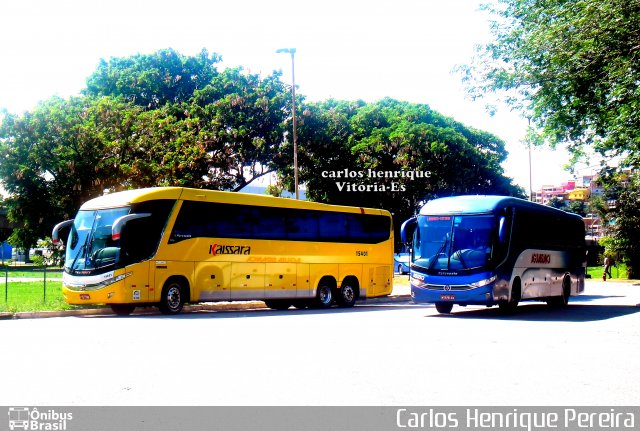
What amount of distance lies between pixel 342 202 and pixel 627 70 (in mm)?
31673

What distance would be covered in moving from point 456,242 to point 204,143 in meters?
24.7

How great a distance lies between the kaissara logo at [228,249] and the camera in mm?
22375

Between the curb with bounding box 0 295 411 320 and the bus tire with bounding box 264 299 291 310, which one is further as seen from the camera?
the bus tire with bounding box 264 299 291 310

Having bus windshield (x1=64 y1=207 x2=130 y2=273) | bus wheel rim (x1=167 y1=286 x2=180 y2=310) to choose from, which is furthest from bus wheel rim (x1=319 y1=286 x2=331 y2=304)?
bus windshield (x1=64 y1=207 x2=130 y2=273)

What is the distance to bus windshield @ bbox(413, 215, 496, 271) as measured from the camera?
20031 millimetres

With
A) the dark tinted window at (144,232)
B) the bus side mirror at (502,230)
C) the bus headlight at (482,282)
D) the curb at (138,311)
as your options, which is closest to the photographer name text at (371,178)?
the curb at (138,311)

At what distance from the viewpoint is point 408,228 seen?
21859 mm

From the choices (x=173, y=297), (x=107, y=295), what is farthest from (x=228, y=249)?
(x=107, y=295)

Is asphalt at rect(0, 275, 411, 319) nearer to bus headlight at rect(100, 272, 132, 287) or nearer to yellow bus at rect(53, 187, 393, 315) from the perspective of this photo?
yellow bus at rect(53, 187, 393, 315)

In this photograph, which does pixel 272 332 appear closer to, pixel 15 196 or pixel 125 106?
pixel 125 106

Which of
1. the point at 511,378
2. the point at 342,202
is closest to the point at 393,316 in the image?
the point at 511,378

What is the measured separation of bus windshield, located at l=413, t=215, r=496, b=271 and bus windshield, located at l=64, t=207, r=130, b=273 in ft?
25.3

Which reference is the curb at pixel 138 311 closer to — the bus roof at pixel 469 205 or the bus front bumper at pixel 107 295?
the bus front bumper at pixel 107 295

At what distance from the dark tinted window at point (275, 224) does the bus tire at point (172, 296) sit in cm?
120
